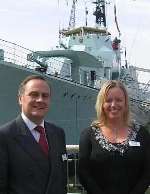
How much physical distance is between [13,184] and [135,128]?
3.72 ft

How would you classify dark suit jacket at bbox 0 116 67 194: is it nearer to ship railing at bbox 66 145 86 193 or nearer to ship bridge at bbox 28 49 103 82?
ship railing at bbox 66 145 86 193

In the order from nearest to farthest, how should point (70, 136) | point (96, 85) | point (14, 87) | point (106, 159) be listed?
1. point (106, 159)
2. point (14, 87)
3. point (70, 136)
4. point (96, 85)

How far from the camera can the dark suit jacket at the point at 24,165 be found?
3156mm

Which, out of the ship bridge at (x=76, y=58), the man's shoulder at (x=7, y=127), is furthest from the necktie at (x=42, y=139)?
the ship bridge at (x=76, y=58)

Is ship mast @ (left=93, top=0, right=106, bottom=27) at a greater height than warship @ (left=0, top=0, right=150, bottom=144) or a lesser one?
greater

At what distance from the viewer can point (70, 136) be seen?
676 inches

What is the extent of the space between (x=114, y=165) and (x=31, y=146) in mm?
731

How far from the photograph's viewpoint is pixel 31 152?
3209 mm

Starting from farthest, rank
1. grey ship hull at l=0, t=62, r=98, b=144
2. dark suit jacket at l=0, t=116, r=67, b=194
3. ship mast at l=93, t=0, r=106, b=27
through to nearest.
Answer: ship mast at l=93, t=0, r=106, b=27
grey ship hull at l=0, t=62, r=98, b=144
dark suit jacket at l=0, t=116, r=67, b=194

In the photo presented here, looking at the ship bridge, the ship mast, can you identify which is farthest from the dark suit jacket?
the ship mast

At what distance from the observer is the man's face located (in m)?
3.29

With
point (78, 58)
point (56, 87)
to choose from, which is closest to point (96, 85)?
point (78, 58)

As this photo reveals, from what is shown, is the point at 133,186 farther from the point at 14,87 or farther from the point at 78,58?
the point at 78,58

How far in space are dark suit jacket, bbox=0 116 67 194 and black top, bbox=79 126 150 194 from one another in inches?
16.5
